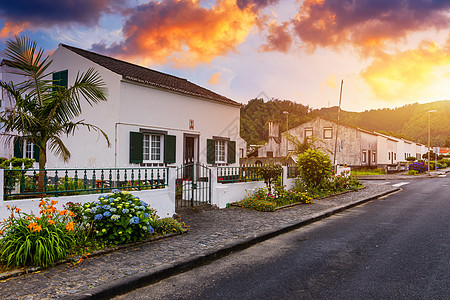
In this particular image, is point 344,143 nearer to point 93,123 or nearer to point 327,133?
point 327,133

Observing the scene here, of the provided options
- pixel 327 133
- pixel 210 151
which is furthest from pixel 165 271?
pixel 327 133

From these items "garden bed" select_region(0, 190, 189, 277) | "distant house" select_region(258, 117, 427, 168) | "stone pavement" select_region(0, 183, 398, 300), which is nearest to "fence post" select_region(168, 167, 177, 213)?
"stone pavement" select_region(0, 183, 398, 300)

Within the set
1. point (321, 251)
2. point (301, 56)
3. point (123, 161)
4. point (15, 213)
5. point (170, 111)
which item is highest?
point (301, 56)

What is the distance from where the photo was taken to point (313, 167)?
13336 mm

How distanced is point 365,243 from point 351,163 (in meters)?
32.0

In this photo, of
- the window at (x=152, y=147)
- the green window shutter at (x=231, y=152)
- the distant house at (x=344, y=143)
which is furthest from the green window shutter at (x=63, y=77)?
the distant house at (x=344, y=143)

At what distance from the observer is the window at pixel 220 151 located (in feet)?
54.1

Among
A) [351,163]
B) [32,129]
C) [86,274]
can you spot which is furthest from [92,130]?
[351,163]

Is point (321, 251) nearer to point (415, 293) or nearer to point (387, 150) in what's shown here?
point (415, 293)

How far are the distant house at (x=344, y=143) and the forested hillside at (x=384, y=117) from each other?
635 inches

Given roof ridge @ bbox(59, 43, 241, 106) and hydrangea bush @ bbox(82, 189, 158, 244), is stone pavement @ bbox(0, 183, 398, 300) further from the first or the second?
roof ridge @ bbox(59, 43, 241, 106)

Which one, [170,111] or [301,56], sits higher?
[301,56]

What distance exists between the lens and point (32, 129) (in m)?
6.47

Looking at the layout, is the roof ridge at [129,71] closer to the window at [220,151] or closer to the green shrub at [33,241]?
the window at [220,151]
